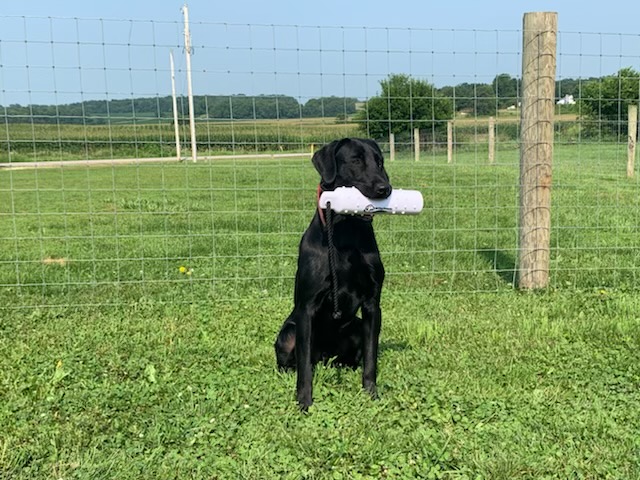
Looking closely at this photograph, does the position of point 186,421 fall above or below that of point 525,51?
below

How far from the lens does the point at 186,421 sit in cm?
318

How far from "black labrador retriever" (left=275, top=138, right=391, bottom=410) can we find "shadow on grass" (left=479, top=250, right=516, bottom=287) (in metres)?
2.81

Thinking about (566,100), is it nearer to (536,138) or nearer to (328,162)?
(536,138)

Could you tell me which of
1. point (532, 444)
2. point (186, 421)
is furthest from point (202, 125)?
point (532, 444)

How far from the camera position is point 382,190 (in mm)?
3301

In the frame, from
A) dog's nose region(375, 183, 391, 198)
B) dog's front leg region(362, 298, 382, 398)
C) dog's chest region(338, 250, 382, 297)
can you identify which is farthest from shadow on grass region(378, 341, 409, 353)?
dog's nose region(375, 183, 391, 198)

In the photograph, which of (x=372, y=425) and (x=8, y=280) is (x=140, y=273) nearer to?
(x=8, y=280)

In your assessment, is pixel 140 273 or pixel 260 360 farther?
pixel 140 273

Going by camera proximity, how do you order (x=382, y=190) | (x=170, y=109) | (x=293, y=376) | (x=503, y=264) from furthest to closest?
(x=503, y=264), (x=170, y=109), (x=293, y=376), (x=382, y=190)

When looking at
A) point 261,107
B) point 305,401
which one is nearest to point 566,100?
point 261,107

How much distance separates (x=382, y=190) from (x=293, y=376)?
120 cm

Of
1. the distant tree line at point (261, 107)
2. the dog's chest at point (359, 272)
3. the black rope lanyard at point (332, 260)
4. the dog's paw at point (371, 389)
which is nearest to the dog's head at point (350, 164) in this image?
the black rope lanyard at point (332, 260)

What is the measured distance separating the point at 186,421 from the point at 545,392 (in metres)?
1.86

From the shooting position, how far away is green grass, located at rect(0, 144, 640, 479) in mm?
2824
